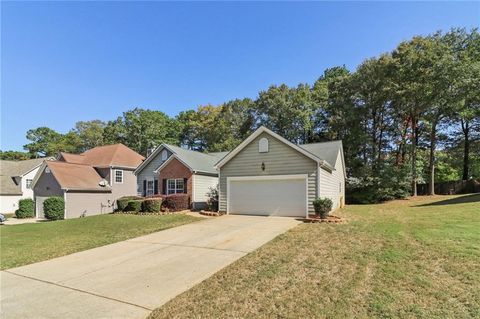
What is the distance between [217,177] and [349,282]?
1859 cm

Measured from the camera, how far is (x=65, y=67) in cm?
1698

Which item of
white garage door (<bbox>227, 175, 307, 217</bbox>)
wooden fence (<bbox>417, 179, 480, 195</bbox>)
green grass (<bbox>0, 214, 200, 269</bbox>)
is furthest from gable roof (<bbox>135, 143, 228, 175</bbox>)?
wooden fence (<bbox>417, 179, 480, 195</bbox>)

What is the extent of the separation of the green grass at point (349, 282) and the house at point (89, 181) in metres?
20.3

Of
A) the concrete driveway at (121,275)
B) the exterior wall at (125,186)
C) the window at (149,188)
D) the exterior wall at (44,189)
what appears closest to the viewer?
the concrete driveway at (121,275)

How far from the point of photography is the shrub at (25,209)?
23.6 metres

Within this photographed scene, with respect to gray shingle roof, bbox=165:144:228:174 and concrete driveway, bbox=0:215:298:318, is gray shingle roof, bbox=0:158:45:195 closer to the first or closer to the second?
gray shingle roof, bbox=165:144:228:174

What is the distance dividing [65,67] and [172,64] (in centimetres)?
673

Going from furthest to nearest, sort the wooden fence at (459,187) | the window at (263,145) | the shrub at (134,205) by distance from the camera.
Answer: the wooden fence at (459,187), the shrub at (134,205), the window at (263,145)

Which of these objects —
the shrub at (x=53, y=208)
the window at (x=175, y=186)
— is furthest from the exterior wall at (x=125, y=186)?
the window at (x=175, y=186)

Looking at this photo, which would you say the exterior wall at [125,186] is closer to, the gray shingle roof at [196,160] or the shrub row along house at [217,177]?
the shrub row along house at [217,177]

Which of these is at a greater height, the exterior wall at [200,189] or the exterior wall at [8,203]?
the exterior wall at [200,189]

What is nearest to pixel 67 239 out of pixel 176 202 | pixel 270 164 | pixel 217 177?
pixel 176 202

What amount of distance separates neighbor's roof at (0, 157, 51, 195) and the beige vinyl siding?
75.4 feet

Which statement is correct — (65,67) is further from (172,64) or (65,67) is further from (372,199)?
(372,199)
